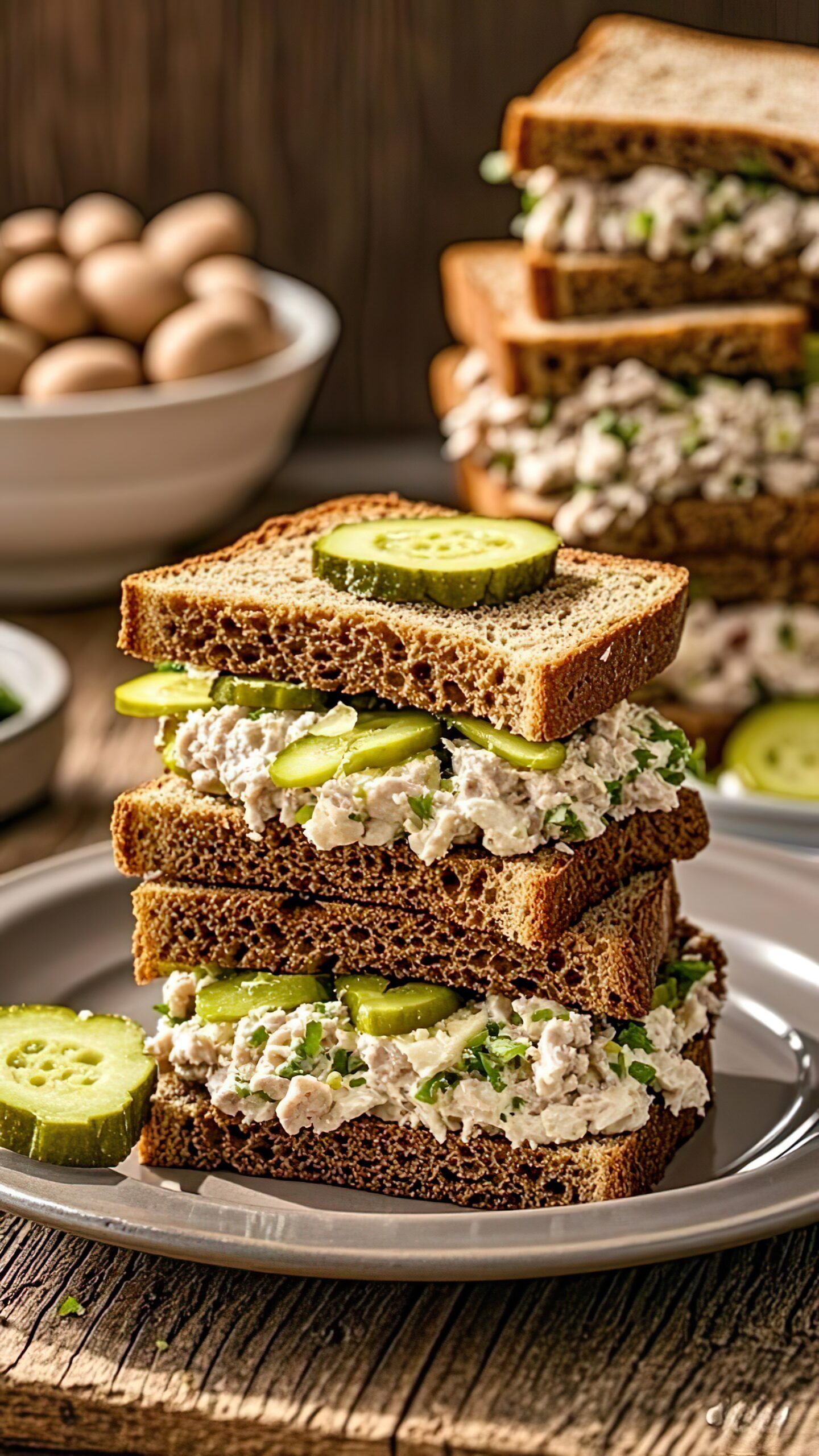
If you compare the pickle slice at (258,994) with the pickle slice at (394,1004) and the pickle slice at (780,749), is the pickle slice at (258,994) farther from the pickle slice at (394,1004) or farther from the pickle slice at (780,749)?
the pickle slice at (780,749)

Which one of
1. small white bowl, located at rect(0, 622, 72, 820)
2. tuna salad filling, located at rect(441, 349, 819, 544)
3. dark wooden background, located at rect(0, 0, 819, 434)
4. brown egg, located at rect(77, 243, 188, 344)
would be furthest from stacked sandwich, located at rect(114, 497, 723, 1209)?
dark wooden background, located at rect(0, 0, 819, 434)

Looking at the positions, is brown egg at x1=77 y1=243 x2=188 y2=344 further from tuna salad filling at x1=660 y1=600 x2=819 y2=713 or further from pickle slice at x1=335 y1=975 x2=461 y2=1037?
pickle slice at x1=335 y1=975 x2=461 y2=1037

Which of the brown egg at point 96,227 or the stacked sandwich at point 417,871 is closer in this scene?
the stacked sandwich at point 417,871

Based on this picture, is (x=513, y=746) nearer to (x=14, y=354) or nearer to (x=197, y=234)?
(x=14, y=354)

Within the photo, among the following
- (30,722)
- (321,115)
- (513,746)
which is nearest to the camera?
(513,746)

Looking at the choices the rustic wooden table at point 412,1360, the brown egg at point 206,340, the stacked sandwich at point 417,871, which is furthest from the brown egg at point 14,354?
the rustic wooden table at point 412,1360

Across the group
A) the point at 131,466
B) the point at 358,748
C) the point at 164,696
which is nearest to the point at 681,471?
the point at 131,466
